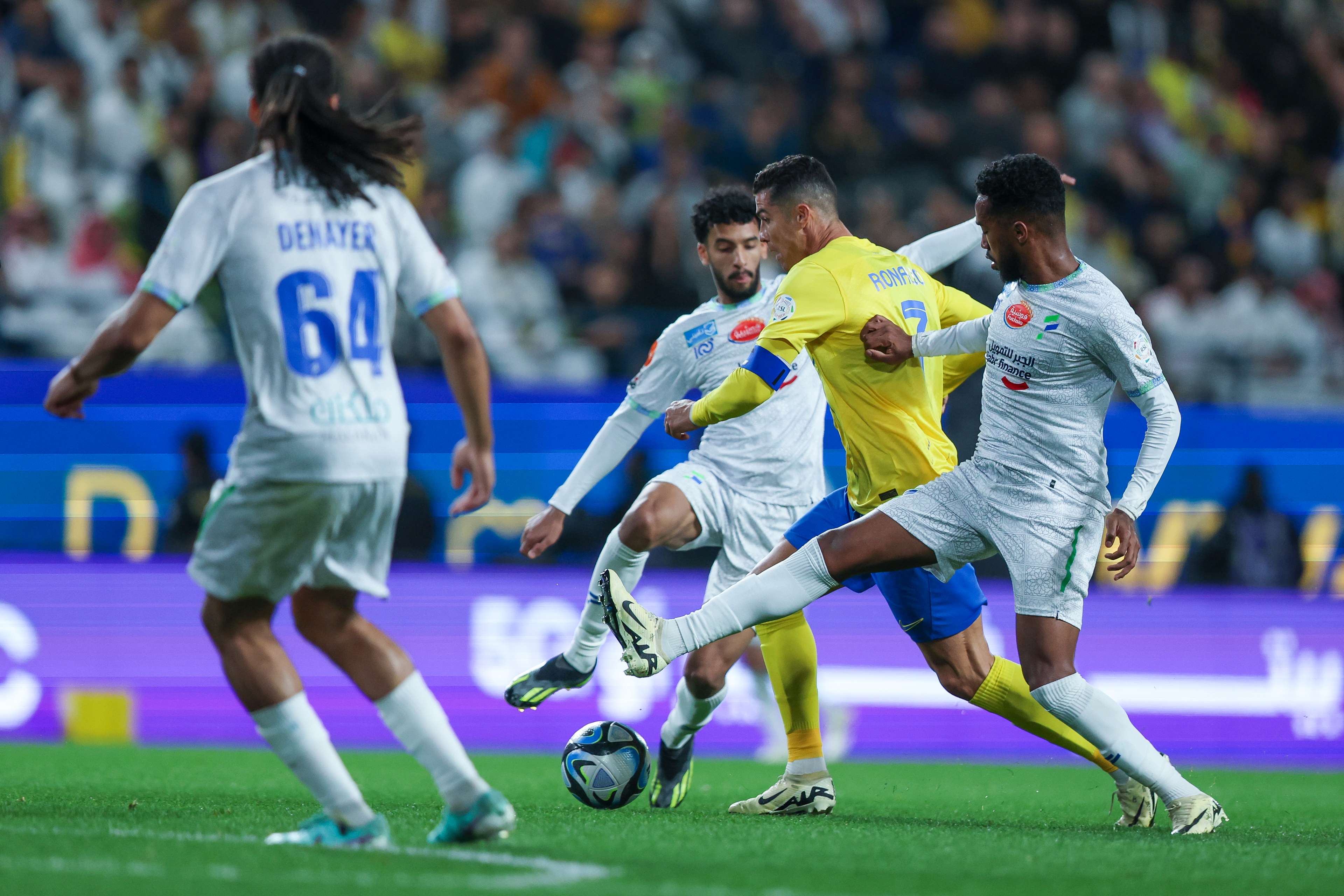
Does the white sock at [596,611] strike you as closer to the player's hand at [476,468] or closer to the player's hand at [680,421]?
the player's hand at [680,421]

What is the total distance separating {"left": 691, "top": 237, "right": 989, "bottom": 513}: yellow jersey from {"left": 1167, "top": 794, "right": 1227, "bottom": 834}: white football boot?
1462 millimetres

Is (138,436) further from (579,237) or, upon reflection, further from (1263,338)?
(1263,338)

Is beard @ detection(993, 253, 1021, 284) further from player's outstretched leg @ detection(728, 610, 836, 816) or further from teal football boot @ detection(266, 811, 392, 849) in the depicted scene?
teal football boot @ detection(266, 811, 392, 849)

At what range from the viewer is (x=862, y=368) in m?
5.94

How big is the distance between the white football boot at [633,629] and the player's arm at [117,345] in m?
2.07

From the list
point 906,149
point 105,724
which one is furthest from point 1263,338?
point 105,724

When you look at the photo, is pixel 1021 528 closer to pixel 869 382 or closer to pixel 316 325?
pixel 869 382

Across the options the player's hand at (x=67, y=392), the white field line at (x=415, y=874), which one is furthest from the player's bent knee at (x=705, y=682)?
the player's hand at (x=67, y=392)

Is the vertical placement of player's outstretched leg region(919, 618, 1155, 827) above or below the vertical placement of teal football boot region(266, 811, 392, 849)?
above

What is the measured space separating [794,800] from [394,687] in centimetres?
→ 241

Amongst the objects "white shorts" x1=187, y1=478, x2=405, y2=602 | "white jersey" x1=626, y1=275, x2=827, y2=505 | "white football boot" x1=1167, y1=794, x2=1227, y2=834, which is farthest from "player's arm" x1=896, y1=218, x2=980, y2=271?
"white shorts" x1=187, y1=478, x2=405, y2=602

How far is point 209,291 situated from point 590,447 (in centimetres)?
516

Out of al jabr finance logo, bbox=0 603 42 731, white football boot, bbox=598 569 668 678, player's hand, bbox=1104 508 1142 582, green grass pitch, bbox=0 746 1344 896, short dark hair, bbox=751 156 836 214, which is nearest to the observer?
green grass pitch, bbox=0 746 1344 896

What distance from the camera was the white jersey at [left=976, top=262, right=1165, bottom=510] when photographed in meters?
5.23
